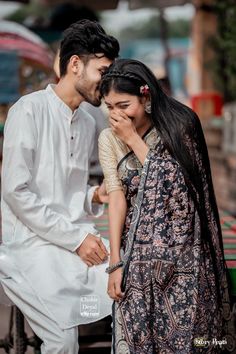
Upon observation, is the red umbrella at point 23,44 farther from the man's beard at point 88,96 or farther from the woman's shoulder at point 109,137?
the woman's shoulder at point 109,137

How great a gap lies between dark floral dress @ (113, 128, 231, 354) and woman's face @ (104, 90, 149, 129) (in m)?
0.19

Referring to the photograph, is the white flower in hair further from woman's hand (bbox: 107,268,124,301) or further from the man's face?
woman's hand (bbox: 107,268,124,301)

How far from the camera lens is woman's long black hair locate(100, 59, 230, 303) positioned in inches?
115

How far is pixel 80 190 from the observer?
3404mm

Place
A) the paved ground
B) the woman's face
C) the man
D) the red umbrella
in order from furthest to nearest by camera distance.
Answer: the red umbrella, the paved ground, the man, the woman's face

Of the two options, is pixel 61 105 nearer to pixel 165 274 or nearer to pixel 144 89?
pixel 144 89

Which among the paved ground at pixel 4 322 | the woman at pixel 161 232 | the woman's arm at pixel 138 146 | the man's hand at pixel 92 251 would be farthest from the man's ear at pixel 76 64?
the paved ground at pixel 4 322

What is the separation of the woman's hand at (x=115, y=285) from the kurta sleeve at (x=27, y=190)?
286mm

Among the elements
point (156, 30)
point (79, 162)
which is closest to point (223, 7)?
point (79, 162)

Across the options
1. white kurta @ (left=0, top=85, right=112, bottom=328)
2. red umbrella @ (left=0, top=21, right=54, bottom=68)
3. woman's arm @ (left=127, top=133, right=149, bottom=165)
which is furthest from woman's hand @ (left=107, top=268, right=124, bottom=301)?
red umbrella @ (left=0, top=21, right=54, bottom=68)

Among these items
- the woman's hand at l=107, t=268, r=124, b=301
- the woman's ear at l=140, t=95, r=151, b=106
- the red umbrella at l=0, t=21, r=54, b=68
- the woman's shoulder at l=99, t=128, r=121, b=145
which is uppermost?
the red umbrella at l=0, t=21, r=54, b=68

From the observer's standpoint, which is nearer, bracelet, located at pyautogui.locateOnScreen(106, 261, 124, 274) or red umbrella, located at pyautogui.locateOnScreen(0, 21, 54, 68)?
bracelet, located at pyautogui.locateOnScreen(106, 261, 124, 274)

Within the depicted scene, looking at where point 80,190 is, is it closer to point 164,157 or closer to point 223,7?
point 164,157

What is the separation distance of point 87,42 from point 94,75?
15 cm
